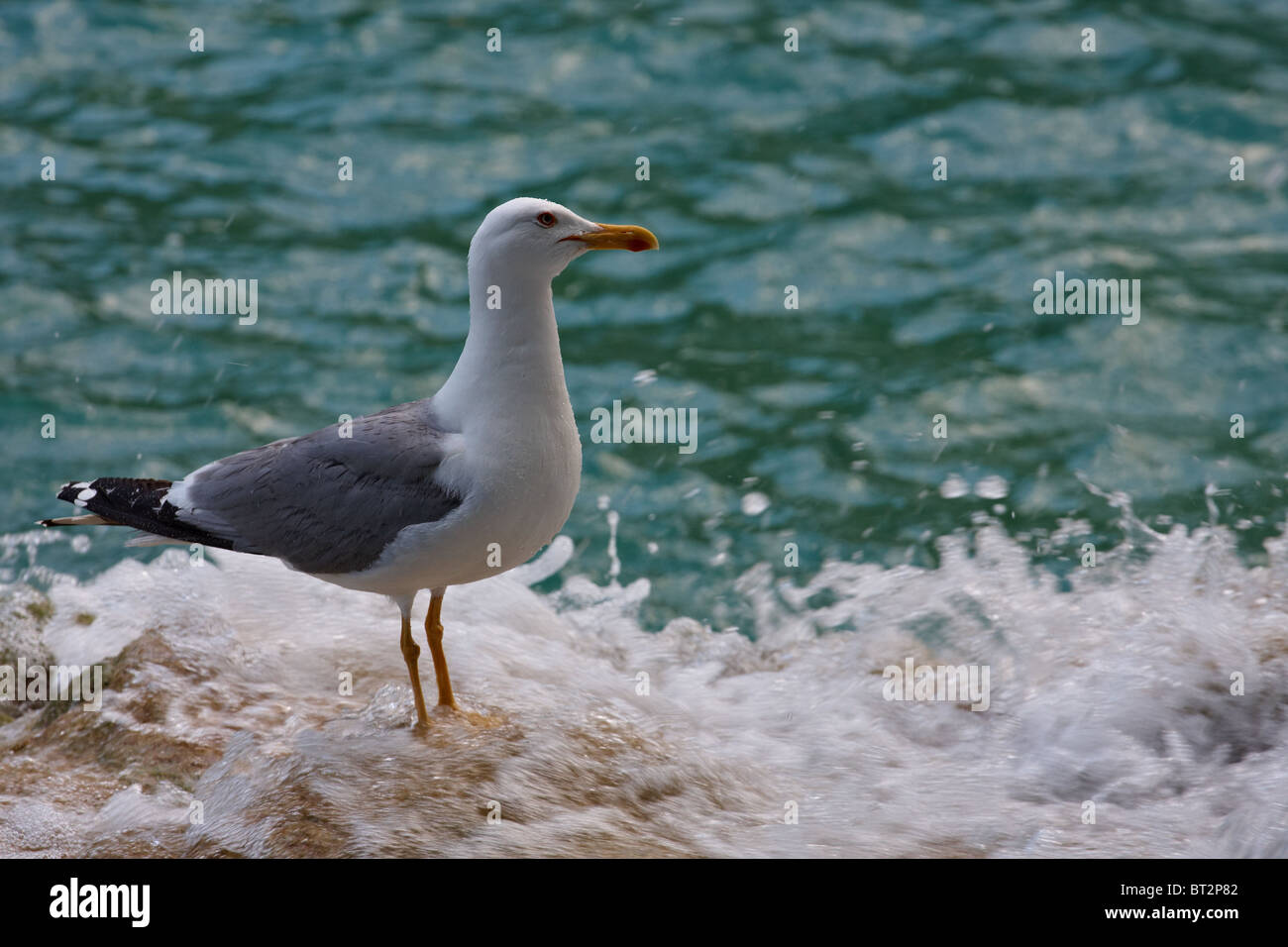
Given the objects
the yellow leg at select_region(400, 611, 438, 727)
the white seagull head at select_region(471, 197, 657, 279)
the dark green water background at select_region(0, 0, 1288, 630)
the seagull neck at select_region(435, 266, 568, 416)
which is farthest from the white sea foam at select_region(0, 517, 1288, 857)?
the white seagull head at select_region(471, 197, 657, 279)

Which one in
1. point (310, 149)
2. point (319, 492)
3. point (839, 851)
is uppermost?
point (310, 149)

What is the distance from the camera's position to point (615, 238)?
4.73m

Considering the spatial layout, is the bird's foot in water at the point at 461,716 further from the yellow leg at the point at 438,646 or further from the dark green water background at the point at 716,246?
→ the dark green water background at the point at 716,246

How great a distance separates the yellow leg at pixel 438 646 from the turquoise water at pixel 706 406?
0.47ft

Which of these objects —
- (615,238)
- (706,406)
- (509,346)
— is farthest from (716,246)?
(509,346)

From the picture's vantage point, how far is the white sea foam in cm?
485

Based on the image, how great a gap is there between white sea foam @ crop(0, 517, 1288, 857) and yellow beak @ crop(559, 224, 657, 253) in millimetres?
1795

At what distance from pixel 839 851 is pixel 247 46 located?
9800 millimetres

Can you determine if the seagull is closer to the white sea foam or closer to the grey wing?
the grey wing

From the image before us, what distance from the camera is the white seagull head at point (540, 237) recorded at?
→ 183 inches

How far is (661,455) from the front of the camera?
8.45 m

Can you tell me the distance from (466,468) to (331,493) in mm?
537

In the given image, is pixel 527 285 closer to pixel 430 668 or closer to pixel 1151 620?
pixel 430 668

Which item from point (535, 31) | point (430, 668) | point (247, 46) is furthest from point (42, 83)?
point (430, 668)
